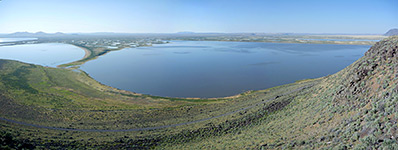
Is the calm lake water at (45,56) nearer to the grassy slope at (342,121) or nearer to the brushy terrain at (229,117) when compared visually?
the brushy terrain at (229,117)

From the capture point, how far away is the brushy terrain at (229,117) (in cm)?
1205

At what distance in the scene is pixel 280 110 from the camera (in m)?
23.7

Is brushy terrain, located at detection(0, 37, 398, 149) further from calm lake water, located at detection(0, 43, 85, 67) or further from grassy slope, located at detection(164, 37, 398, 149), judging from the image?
calm lake water, located at detection(0, 43, 85, 67)

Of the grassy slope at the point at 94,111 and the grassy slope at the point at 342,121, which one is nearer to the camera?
the grassy slope at the point at 342,121

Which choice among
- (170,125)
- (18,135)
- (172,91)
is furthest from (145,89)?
(18,135)

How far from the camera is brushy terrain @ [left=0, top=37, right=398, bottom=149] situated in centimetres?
1205

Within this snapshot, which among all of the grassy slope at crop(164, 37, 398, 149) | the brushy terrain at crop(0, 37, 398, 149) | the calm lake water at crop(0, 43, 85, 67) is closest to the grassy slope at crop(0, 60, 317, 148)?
the brushy terrain at crop(0, 37, 398, 149)

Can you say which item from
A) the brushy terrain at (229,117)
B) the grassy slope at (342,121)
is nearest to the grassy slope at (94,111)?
the brushy terrain at (229,117)

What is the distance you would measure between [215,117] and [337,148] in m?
17.4

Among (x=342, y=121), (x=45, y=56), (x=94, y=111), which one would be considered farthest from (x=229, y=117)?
A: (x=45, y=56)

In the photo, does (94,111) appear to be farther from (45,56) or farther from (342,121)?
(45,56)

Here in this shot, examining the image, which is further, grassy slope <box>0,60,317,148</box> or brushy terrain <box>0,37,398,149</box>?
grassy slope <box>0,60,317,148</box>

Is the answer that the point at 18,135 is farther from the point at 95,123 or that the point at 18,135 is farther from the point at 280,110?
the point at 280,110

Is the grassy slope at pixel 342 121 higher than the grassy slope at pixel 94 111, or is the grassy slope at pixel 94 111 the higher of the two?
the grassy slope at pixel 342 121
